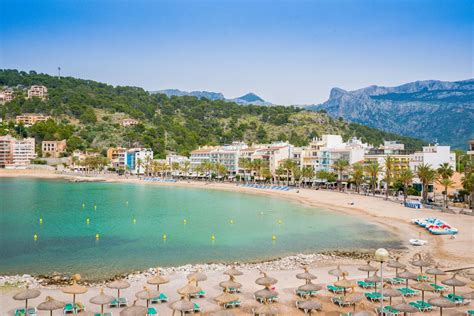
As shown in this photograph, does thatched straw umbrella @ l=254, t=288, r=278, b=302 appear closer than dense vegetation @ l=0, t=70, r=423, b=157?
Yes

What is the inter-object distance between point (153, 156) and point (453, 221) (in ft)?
345

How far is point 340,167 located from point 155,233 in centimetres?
4859

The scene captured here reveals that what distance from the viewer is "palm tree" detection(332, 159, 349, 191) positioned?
83750 millimetres

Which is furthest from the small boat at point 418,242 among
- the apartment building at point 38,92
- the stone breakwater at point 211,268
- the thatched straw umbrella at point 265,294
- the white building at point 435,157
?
the apartment building at point 38,92

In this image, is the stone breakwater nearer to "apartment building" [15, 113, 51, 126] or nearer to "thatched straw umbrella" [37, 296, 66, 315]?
"thatched straw umbrella" [37, 296, 66, 315]

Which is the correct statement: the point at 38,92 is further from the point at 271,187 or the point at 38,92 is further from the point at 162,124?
the point at 271,187

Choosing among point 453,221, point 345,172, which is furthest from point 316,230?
point 345,172

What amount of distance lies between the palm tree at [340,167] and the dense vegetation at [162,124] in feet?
191

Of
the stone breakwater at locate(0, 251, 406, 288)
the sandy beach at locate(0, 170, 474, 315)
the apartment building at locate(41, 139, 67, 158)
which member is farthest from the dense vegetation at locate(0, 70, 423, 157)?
the stone breakwater at locate(0, 251, 406, 288)

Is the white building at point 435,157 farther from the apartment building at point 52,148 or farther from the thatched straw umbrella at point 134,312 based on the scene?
the apartment building at point 52,148

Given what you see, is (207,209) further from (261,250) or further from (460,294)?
(460,294)

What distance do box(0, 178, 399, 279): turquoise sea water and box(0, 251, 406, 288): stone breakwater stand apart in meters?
1.71

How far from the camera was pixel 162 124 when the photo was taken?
168750 mm

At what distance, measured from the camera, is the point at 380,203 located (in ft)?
202
